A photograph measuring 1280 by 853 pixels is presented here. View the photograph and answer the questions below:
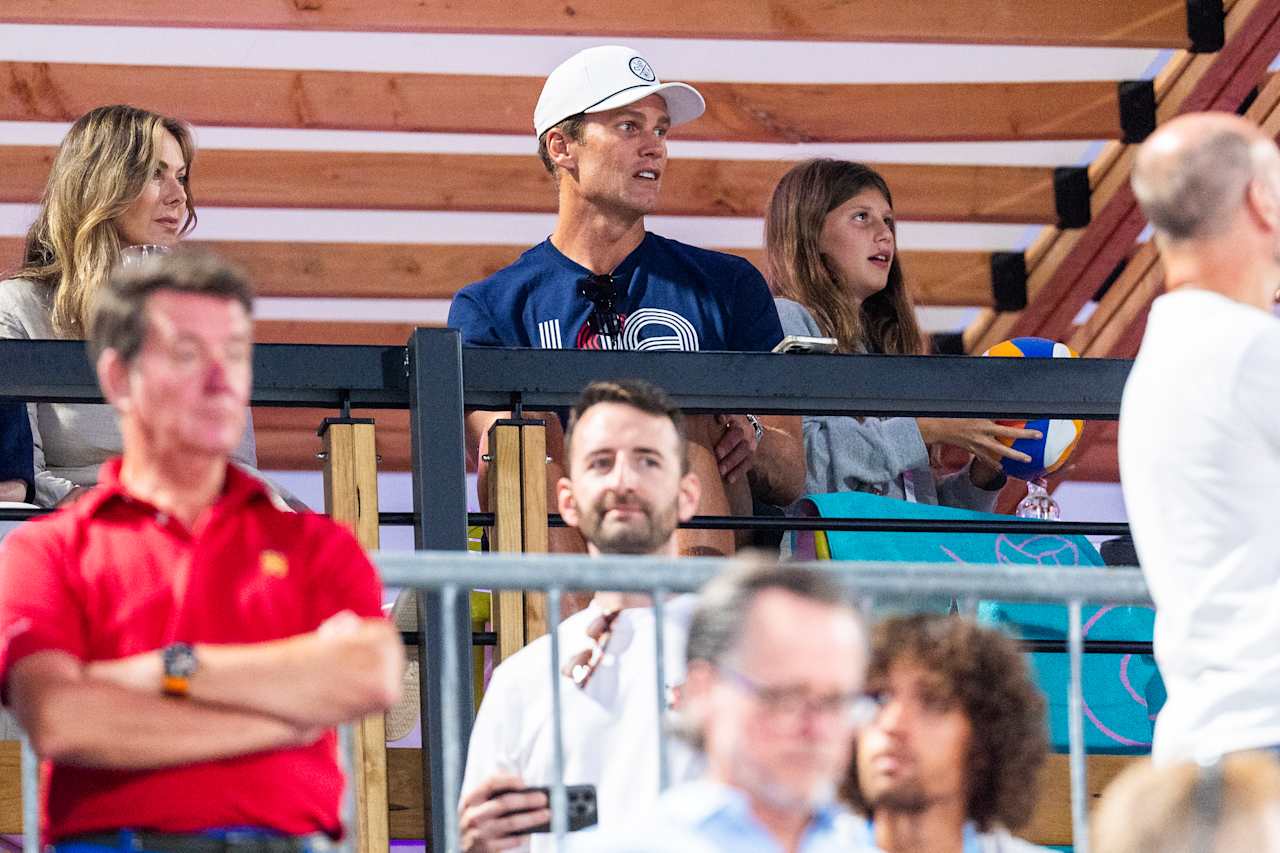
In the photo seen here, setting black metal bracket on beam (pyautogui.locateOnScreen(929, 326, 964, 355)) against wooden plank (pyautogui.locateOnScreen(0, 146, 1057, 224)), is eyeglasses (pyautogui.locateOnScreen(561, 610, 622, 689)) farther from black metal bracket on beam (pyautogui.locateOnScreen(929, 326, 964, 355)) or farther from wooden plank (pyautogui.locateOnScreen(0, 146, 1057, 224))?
black metal bracket on beam (pyautogui.locateOnScreen(929, 326, 964, 355))

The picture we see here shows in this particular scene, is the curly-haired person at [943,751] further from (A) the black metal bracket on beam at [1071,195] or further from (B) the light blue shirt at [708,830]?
(A) the black metal bracket on beam at [1071,195]

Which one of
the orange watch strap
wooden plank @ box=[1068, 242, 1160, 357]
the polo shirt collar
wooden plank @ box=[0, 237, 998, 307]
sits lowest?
the orange watch strap

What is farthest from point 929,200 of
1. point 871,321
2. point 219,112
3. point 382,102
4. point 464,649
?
point 464,649

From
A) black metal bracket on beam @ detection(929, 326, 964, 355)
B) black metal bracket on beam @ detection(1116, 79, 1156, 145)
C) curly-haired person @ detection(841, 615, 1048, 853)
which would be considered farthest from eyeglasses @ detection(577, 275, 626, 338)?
black metal bracket on beam @ detection(929, 326, 964, 355)

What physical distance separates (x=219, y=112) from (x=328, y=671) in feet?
14.9

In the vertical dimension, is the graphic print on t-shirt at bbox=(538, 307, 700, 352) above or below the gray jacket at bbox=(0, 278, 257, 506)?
above

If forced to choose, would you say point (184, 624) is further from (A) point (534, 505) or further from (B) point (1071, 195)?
(B) point (1071, 195)

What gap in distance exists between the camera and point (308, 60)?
6.70 meters

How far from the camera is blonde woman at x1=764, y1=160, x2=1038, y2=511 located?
4.29 meters

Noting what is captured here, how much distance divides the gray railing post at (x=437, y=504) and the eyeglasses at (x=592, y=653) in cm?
40

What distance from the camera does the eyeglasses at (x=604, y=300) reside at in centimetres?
416

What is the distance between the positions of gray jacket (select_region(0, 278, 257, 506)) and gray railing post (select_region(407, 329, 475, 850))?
1.94ft

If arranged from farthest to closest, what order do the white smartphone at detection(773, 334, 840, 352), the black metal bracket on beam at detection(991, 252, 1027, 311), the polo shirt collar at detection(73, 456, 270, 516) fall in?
the black metal bracket on beam at detection(991, 252, 1027, 311), the white smartphone at detection(773, 334, 840, 352), the polo shirt collar at detection(73, 456, 270, 516)

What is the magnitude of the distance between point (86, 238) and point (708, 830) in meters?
2.10
